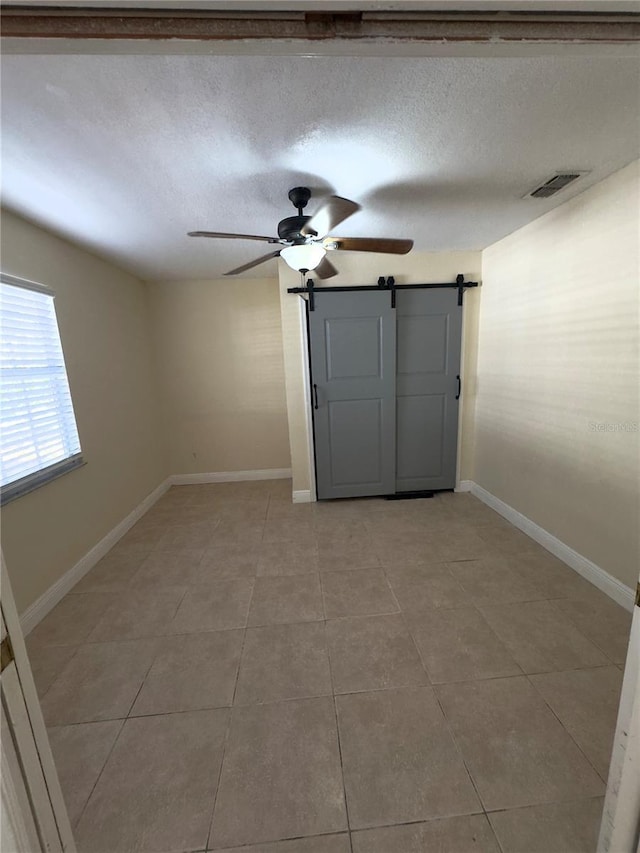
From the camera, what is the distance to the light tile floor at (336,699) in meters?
1.05

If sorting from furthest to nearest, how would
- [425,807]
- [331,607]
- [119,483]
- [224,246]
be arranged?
[119,483] < [224,246] < [331,607] < [425,807]

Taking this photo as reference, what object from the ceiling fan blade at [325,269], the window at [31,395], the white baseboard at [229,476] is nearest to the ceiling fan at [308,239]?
the ceiling fan blade at [325,269]

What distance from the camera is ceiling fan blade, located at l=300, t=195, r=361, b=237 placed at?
4.56 feet

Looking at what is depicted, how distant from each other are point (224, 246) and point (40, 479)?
206cm

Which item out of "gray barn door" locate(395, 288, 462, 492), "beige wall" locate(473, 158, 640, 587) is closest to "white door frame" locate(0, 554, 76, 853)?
"beige wall" locate(473, 158, 640, 587)

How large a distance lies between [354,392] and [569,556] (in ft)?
6.66

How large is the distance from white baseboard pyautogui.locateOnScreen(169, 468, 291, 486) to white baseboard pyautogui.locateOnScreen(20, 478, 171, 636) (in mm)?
688

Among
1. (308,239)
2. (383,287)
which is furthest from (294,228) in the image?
(383,287)

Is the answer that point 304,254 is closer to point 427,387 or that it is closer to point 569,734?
point 427,387

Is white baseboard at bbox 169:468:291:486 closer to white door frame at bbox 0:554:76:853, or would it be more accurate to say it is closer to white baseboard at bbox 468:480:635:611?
white baseboard at bbox 468:480:635:611

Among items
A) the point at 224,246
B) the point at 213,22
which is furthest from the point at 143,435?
the point at 213,22

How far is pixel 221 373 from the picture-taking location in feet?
12.7

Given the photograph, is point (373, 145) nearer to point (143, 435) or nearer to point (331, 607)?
point (331, 607)

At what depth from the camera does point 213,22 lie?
58cm
